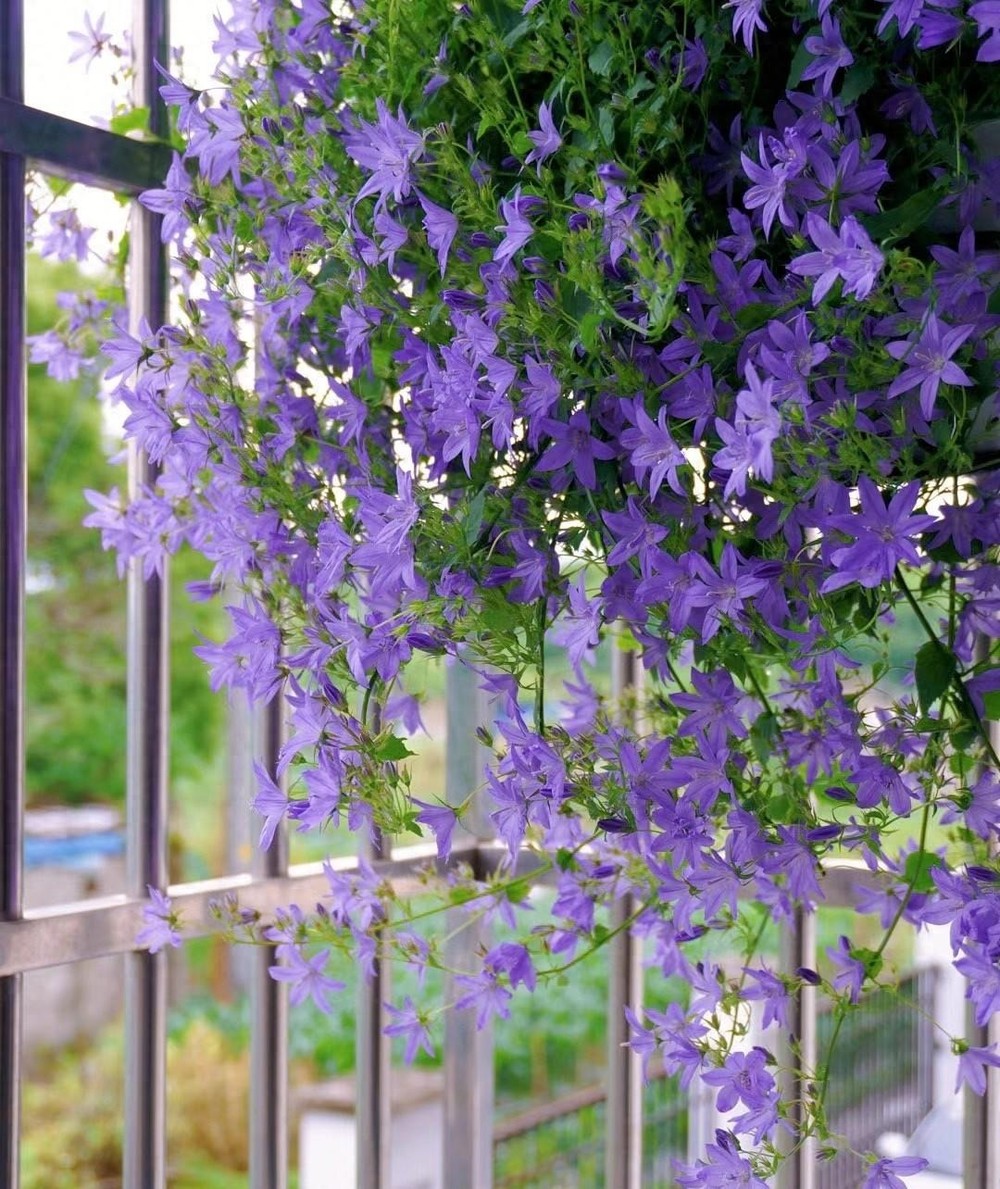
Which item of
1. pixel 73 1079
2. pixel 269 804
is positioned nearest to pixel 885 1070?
pixel 73 1079

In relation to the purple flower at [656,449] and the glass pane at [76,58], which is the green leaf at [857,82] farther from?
the glass pane at [76,58]

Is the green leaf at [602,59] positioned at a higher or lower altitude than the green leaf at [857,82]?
higher

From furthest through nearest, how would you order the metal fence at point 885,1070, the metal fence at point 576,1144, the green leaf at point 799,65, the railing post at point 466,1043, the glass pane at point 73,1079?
the glass pane at point 73,1079, the metal fence at point 885,1070, the metal fence at point 576,1144, the railing post at point 466,1043, the green leaf at point 799,65

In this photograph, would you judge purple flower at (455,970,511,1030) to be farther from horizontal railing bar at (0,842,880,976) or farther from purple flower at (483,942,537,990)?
horizontal railing bar at (0,842,880,976)

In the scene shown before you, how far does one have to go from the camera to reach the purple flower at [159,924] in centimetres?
94

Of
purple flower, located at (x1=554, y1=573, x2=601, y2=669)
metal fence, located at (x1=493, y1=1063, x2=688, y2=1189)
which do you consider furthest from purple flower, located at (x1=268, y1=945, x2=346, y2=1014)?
metal fence, located at (x1=493, y1=1063, x2=688, y2=1189)

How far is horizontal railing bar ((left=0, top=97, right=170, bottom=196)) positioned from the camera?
100 centimetres

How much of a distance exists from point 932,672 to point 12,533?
66cm

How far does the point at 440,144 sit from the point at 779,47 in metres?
0.21

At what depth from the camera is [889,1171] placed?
0.76 metres

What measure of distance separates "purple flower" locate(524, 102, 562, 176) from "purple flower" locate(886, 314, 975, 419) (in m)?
0.21

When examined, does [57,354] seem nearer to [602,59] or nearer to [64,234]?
[64,234]

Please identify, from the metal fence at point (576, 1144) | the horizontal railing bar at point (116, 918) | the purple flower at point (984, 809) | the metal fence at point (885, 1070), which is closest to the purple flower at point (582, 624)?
the purple flower at point (984, 809)

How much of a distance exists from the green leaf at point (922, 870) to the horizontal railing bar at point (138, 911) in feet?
0.10
